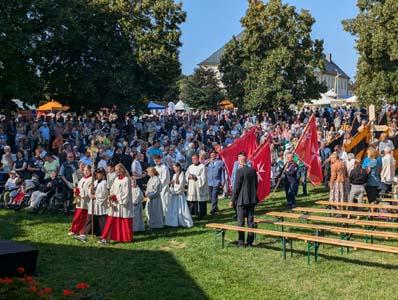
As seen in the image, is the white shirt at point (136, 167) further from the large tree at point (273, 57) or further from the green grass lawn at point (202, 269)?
the large tree at point (273, 57)

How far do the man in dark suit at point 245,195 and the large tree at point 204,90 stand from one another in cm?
5149

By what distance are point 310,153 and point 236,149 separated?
285cm

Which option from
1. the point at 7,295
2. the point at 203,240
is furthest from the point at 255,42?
the point at 7,295

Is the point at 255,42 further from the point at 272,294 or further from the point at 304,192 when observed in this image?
the point at 272,294

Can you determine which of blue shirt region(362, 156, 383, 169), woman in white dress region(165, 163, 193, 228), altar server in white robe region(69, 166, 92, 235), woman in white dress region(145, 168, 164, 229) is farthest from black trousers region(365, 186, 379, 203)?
altar server in white robe region(69, 166, 92, 235)

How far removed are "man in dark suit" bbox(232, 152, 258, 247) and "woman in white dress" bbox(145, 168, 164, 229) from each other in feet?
9.49

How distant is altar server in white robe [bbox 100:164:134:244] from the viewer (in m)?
13.5

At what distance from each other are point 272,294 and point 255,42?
3412 centimetres

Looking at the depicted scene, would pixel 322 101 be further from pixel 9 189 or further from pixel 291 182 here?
pixel 9 189

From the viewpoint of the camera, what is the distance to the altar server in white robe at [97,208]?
45.2ft

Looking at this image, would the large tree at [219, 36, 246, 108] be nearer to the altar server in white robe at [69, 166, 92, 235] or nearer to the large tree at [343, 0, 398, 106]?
the large tree at [343, 0, 398, 106]

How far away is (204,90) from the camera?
63.9 meters

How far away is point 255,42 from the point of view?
4200cm

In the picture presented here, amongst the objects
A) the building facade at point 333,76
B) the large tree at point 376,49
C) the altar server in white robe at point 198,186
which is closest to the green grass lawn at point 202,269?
the altar server in white robe at point 198,186
